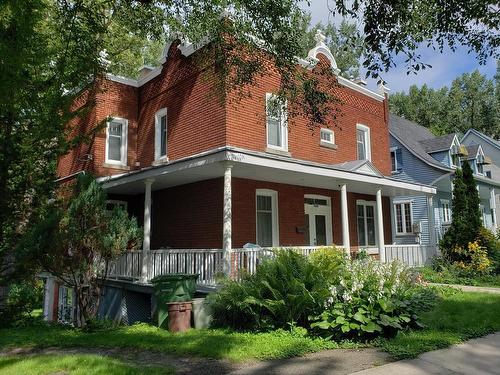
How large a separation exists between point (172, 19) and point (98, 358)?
7.99 meters

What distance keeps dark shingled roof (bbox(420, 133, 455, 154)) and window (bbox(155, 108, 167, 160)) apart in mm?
19105

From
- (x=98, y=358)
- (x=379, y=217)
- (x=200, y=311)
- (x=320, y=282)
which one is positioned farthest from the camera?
(x=379, y=217)

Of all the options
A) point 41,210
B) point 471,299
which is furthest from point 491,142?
point 41,210

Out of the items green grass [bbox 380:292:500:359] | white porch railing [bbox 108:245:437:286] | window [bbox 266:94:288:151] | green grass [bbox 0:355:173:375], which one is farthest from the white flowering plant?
window [bbox 266:94:288:151]

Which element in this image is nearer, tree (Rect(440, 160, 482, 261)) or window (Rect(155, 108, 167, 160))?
window (Rect(155, 108, 167, 160))

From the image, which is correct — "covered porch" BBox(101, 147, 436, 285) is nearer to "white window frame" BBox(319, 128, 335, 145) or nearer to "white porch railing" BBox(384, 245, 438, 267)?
"white porch railing" BBox(384, 245, 438, 267)

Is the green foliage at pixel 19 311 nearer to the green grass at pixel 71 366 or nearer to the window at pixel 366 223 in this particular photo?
the green grass at pixel 71 366

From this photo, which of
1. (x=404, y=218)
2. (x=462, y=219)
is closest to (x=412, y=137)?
(x=404, y=218)

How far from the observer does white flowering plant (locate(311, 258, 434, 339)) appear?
276 inches

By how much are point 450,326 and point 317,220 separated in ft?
28.1

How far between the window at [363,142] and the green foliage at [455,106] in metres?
35.7

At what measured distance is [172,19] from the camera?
10922mm

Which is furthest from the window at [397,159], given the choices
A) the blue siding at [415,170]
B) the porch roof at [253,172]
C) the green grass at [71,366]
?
the green grass at [71,366]

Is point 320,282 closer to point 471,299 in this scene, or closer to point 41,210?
point 471,299
